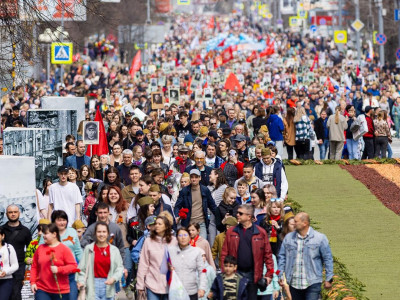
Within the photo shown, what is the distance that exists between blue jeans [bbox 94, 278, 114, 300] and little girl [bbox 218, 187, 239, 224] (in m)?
3.49

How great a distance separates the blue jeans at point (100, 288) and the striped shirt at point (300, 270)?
1.92 meters

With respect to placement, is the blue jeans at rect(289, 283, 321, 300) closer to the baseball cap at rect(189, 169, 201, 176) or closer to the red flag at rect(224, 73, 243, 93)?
the baseball cap at rect(189, 169, 201, 176)

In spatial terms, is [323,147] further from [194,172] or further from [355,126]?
[194,172]

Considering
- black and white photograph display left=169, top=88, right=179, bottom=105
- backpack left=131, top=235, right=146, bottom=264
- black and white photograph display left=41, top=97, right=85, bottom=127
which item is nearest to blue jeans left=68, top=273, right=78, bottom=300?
backpack left=131, top=235, right=146, bottom=264

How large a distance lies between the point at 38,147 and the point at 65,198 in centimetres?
285

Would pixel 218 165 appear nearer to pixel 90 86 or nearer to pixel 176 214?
pixel 176 214

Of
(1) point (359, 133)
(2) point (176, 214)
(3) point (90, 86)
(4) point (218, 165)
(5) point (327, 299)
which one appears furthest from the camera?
(3) point (90, 86)

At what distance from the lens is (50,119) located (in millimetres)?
23328

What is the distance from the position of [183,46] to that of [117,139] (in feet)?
273

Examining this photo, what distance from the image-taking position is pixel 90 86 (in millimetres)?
53438

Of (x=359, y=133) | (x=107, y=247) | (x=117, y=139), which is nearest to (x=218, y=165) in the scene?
(x=117, y=139)

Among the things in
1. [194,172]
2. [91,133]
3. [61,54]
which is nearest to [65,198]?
[194,172]

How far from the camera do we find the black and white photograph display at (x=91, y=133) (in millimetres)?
23188

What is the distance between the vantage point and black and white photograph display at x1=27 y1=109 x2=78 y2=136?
23.2 metres
